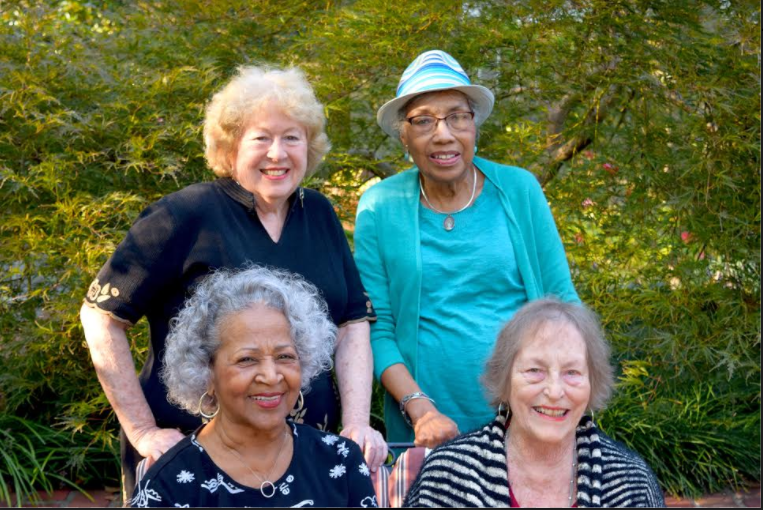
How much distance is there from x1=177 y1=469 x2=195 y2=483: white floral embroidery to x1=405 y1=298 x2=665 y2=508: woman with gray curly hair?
579 millimetres

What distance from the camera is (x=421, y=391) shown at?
8.72 ft

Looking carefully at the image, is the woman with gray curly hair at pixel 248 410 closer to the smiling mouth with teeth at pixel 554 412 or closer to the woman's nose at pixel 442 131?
the smiling mouth with teeth at pixel 554 412

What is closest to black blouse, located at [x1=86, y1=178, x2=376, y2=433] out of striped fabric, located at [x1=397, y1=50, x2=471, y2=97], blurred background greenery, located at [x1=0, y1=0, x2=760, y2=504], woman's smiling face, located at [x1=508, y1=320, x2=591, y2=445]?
striped fabric, located at [x1=397, y1=50, x2=471, y2=97]

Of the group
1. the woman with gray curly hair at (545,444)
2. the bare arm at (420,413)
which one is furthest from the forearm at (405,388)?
the woman with gray curly hair at (545,444)

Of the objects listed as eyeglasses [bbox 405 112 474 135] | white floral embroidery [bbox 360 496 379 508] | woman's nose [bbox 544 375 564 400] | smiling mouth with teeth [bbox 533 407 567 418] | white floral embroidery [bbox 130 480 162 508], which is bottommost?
white floral embroidery [bbox 360 496 379 508]

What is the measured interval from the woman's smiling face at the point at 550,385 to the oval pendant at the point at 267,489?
64 centimetres

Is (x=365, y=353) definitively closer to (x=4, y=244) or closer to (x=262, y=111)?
(x=262, y=111)

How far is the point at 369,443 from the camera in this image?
2.42 meters

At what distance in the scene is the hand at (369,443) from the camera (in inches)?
95.2

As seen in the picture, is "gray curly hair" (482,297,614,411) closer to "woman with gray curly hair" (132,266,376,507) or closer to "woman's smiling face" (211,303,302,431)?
"woman with gray curly hair" (132,266,376,507)

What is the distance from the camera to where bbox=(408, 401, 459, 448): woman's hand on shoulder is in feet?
8.14

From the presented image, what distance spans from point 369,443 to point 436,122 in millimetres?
993

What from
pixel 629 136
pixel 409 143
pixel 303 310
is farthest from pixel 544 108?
pixel 303 310

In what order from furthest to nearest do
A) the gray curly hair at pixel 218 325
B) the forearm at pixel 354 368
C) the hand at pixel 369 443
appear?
1. the forearm at pixel 354 368
2. the hand at pixel 369 443
3. the gray curly hair at pixel 218 325
